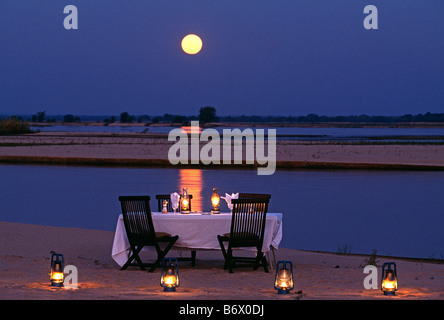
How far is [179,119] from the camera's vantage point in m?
132

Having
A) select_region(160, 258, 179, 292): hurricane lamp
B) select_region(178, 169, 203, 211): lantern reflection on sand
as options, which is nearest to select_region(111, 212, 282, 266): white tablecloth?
select_region(160, 258, 179, 292): hurricane lamp

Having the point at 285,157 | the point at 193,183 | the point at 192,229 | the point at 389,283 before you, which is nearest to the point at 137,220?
the point at 192,229

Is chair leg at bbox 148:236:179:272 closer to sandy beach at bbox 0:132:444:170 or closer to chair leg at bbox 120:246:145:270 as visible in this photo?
chair leg at bbox 120:246:145:270

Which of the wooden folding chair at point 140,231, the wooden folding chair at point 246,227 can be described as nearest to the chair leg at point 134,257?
the wooden folding chair at point 140,231

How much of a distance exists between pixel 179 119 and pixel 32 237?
397 ft

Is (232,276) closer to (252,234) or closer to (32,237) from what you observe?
(252,234)

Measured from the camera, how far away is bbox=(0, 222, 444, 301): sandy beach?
21.6ft

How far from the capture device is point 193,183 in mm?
21844

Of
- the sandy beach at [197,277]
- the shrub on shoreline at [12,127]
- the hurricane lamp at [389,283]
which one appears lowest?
the sandy beach at [197,277]

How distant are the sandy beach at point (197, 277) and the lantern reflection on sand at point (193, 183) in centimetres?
551

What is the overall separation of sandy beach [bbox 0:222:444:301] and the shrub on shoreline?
188 ft

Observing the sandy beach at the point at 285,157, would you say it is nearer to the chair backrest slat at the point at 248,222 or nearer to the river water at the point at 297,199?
the river water at the point at 297,199

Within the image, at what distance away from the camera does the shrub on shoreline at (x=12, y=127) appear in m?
65.8
